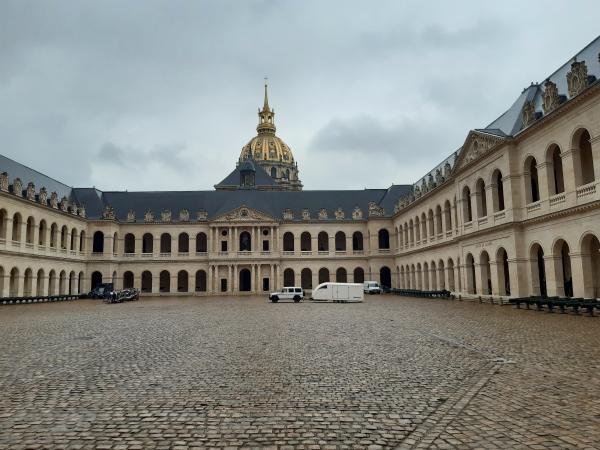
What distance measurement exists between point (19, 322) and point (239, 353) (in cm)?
1772

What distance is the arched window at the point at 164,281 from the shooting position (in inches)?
3018

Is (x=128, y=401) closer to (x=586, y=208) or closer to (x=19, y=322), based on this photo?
(x=19, y=322)

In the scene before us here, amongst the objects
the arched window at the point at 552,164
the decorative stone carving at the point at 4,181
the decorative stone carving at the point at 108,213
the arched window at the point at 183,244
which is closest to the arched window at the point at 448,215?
the arched window at the point at 552,164

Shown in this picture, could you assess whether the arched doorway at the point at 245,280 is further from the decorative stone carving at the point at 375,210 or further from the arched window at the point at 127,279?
the decorative stone carving at the point at 375,210

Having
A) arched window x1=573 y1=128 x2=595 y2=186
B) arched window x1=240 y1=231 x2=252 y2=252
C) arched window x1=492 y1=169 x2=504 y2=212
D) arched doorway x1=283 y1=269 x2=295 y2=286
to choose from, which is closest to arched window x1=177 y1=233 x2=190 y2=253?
arched window x1=240 y1=231 x2=252 y2=252

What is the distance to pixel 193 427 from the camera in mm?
7691

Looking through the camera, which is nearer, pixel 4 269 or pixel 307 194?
pixel 4 269

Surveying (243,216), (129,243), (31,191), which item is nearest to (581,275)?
(243,216)

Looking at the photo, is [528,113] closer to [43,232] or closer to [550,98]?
[550,98]

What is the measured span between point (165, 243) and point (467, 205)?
169 ft

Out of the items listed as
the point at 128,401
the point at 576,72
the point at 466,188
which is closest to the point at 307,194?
the point at 466,188

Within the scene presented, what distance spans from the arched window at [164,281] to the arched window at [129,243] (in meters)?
6.35

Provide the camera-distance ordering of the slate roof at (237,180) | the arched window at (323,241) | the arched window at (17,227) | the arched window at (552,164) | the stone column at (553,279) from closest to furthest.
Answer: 1. the stone column at (553,279)
2. the arched window at (552,164)
3. the arched window at (17,227)
4. the arched window at (323,241)
5. the slate roof at (237,180)

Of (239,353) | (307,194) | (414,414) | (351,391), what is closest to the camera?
(414,414)
